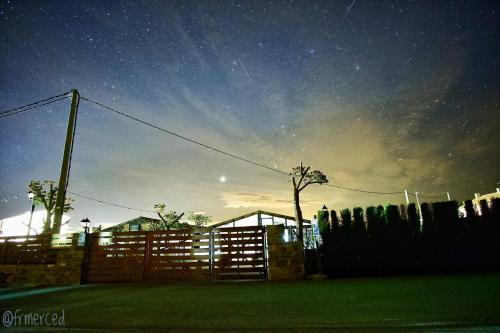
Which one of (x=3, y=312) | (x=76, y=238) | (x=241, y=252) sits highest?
(x=76, y=238)

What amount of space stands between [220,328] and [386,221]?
28.0ft

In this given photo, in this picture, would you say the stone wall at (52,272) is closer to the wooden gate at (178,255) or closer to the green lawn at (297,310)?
the wooden gate at (178,255)

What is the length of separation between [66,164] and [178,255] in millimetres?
5886

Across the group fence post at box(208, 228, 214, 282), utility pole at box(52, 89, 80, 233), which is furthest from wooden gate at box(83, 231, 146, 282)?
fence post at box(208, 228, 214, 282)

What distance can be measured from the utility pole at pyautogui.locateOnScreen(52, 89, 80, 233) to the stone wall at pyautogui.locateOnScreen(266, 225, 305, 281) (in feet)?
26.5

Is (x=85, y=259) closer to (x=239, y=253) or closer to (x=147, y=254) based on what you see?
(x=147, y=254)

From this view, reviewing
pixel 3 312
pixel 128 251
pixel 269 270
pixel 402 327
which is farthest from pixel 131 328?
pixel 128 251

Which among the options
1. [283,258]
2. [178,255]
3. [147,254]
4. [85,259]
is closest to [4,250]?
[85,259]

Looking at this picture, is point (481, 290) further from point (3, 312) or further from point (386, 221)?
point (3, 312)

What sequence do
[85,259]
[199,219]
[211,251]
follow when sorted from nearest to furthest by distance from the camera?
[211,251], [85,259], [199,219]

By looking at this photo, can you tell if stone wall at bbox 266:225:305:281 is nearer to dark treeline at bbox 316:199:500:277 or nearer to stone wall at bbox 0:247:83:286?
dark treeline at bbox 316:199:500:277

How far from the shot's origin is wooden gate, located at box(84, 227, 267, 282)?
908cm

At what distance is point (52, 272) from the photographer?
9758 millimetres

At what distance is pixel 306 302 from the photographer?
4.61 metres
